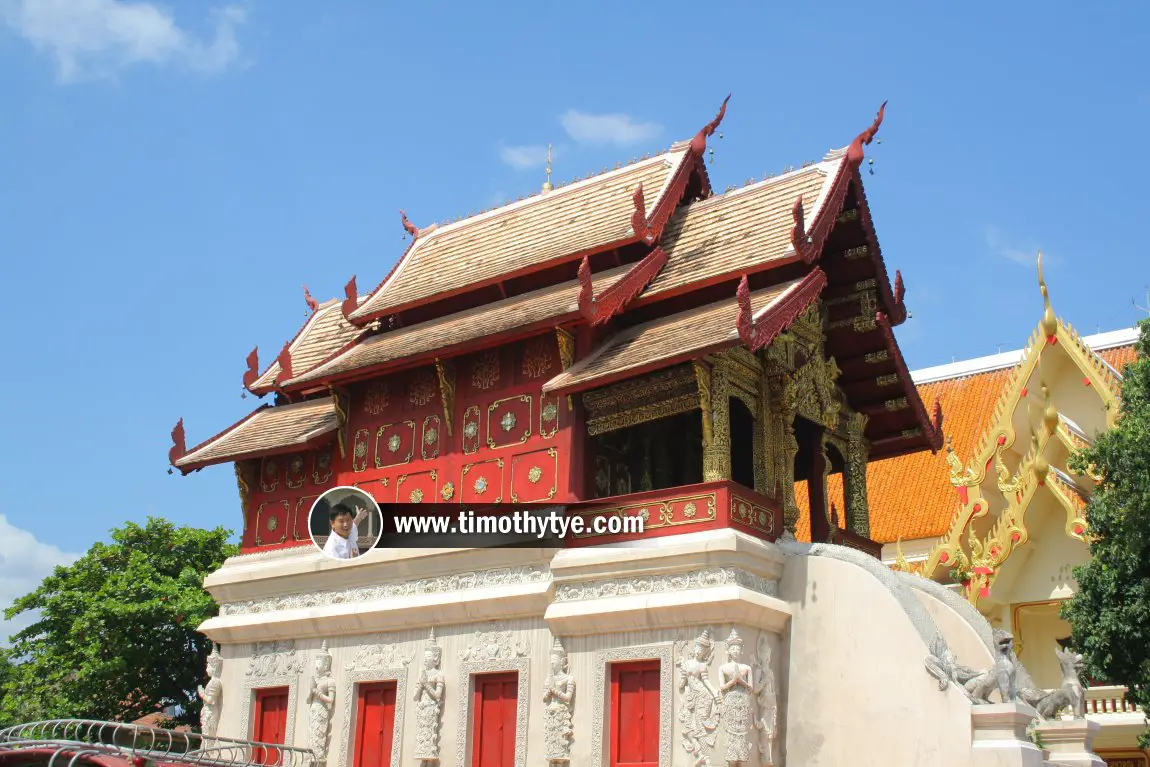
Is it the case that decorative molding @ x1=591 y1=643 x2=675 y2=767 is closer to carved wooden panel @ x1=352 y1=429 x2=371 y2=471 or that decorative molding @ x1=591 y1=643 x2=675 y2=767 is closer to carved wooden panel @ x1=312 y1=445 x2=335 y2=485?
carved wooden panel @ x1=352 y1=429 x2=371 y2=471

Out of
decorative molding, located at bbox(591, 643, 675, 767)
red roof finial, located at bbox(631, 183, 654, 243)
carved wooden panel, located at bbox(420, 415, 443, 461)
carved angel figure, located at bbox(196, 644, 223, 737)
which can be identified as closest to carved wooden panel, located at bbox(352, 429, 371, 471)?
carved wooden panel, located at bbox(420, 415, 443, 461)

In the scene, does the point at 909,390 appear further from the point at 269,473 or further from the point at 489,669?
the point at 269,473

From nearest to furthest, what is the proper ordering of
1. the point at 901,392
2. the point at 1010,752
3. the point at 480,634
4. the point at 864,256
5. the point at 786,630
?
the point at 1010,752
the point at 786,630
the point at 480,634
the point at 864,256
the point at 901,392

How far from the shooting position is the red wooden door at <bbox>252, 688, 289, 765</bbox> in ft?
55.1

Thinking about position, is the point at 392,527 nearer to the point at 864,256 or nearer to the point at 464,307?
the point at 464,307

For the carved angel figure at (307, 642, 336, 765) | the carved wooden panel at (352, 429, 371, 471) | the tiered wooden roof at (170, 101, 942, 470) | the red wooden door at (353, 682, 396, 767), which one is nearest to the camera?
the tiered wooden roof at (170, 101, 942, 470)

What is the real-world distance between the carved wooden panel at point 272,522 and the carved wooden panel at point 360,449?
1444 mm

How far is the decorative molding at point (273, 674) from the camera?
1655 cm

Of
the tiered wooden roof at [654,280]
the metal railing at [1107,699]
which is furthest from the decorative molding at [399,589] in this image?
the metal railing at [1107,699]

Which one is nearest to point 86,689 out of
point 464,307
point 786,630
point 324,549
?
point 324,549

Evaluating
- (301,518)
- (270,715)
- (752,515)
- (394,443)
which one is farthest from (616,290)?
(270,715)

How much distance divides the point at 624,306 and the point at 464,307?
303 cm

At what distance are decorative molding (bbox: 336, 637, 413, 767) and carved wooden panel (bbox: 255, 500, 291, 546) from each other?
8.36ft

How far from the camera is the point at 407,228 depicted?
2012 centimetres
